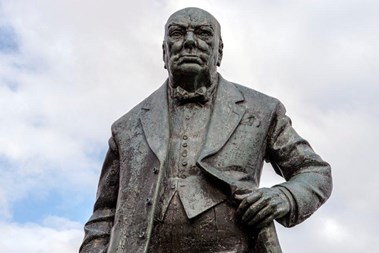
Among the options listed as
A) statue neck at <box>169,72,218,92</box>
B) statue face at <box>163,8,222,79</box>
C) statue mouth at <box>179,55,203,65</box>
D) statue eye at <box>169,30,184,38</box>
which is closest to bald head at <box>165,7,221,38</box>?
statue face at <box>163,8,222,79</box>

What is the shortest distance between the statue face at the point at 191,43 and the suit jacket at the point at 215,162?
0.39 meters

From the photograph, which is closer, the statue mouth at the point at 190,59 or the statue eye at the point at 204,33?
the statue mouth at the point at 190,59

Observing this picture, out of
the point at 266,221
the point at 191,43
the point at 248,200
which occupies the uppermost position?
the point at 191,43

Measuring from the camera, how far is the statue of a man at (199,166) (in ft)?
23.5

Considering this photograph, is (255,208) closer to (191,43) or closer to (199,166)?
(199,166)

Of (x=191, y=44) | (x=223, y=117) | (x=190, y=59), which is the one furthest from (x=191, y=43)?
(x=223, y=117)

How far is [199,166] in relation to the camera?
7324 millimetres

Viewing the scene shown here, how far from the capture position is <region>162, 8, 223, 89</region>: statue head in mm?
7664

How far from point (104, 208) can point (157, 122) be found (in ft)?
3.18

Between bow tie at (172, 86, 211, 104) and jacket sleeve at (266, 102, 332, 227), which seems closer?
jacket sleeve at (266, 102, 332, 227)

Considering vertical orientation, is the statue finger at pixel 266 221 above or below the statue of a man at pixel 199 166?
below

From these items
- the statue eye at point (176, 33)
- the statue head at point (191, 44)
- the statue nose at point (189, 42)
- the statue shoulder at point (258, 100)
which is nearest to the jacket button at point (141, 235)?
the statue head at point (191, 44)

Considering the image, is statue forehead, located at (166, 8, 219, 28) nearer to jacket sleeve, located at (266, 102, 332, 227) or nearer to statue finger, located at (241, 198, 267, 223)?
jacket sleeve, located at (266, 102, 332, 227)

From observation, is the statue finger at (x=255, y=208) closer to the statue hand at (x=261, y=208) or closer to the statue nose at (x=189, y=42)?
the statue hand at (x=261, y=208)
